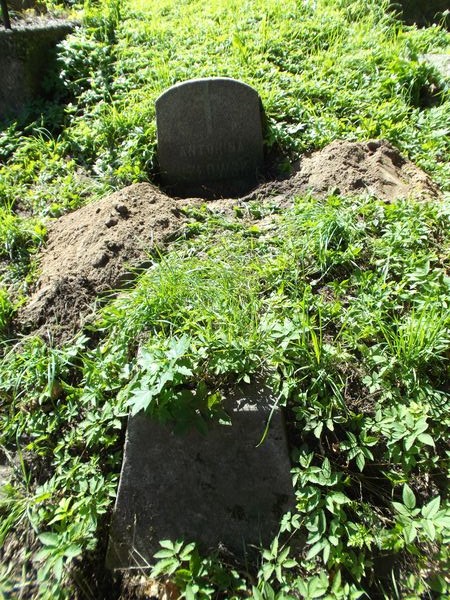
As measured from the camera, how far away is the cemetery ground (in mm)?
1981

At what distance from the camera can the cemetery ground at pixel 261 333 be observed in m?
1.98

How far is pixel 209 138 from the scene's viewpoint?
3568 millimetres

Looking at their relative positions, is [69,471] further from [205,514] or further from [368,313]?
[368,313]

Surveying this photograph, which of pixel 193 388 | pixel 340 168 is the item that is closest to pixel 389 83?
pixel 340 168

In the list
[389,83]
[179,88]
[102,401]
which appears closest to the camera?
[102,401]

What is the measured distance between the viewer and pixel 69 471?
2242 mm

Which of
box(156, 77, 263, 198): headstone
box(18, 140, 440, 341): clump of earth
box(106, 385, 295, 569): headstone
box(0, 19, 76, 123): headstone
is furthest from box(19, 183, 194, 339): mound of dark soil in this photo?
box(0, 19, 76, 123): headstone

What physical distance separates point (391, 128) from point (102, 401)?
2672mm

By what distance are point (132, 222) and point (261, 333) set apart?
116 cm

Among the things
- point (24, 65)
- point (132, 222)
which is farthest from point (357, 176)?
point (24, 65)

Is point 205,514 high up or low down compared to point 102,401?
down

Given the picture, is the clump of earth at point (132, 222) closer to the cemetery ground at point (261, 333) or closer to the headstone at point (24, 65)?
the cemetery ground at point (261, 333)

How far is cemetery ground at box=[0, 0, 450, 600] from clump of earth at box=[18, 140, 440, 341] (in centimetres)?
1

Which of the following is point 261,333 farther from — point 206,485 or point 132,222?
point 132,222
